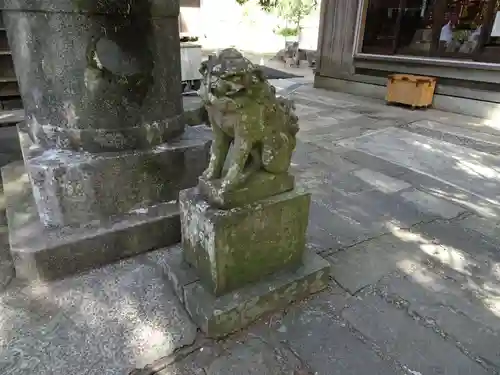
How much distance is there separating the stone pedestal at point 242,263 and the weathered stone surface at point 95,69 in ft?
2.69

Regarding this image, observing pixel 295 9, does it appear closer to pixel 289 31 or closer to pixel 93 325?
pixel 289 31

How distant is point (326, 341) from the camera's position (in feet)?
5.84

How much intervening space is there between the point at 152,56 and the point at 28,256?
1417 mm

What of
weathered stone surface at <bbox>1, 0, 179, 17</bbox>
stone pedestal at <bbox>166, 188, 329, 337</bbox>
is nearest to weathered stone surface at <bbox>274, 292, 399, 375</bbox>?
stone pedestal at <bbox>166, 188, 329, 337</bbox>

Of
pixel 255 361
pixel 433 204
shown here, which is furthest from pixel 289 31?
pixel 255 361

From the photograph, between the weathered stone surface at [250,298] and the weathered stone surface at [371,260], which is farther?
the weathered stone surface at [371,260]

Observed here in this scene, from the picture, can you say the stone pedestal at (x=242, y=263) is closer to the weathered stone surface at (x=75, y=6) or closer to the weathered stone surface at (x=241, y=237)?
the weathered stone surface at (x=241, y=237)

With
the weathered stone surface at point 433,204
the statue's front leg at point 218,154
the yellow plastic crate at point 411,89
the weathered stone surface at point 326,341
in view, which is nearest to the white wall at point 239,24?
the yellow plastic crate at point 411,89

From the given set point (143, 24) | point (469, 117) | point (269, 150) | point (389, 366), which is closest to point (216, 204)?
point (269, 150)

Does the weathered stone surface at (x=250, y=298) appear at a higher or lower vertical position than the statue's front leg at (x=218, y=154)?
lower

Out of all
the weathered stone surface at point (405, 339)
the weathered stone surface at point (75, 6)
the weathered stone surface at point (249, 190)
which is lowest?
the weathered stone surface at point (405, 339)

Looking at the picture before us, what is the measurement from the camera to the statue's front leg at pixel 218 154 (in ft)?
6.15

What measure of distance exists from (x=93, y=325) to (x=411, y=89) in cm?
691

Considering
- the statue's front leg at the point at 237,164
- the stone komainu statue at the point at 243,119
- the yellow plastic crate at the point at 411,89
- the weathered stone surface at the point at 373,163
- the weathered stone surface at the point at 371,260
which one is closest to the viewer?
the stone komainu statue at the point at 243,119
